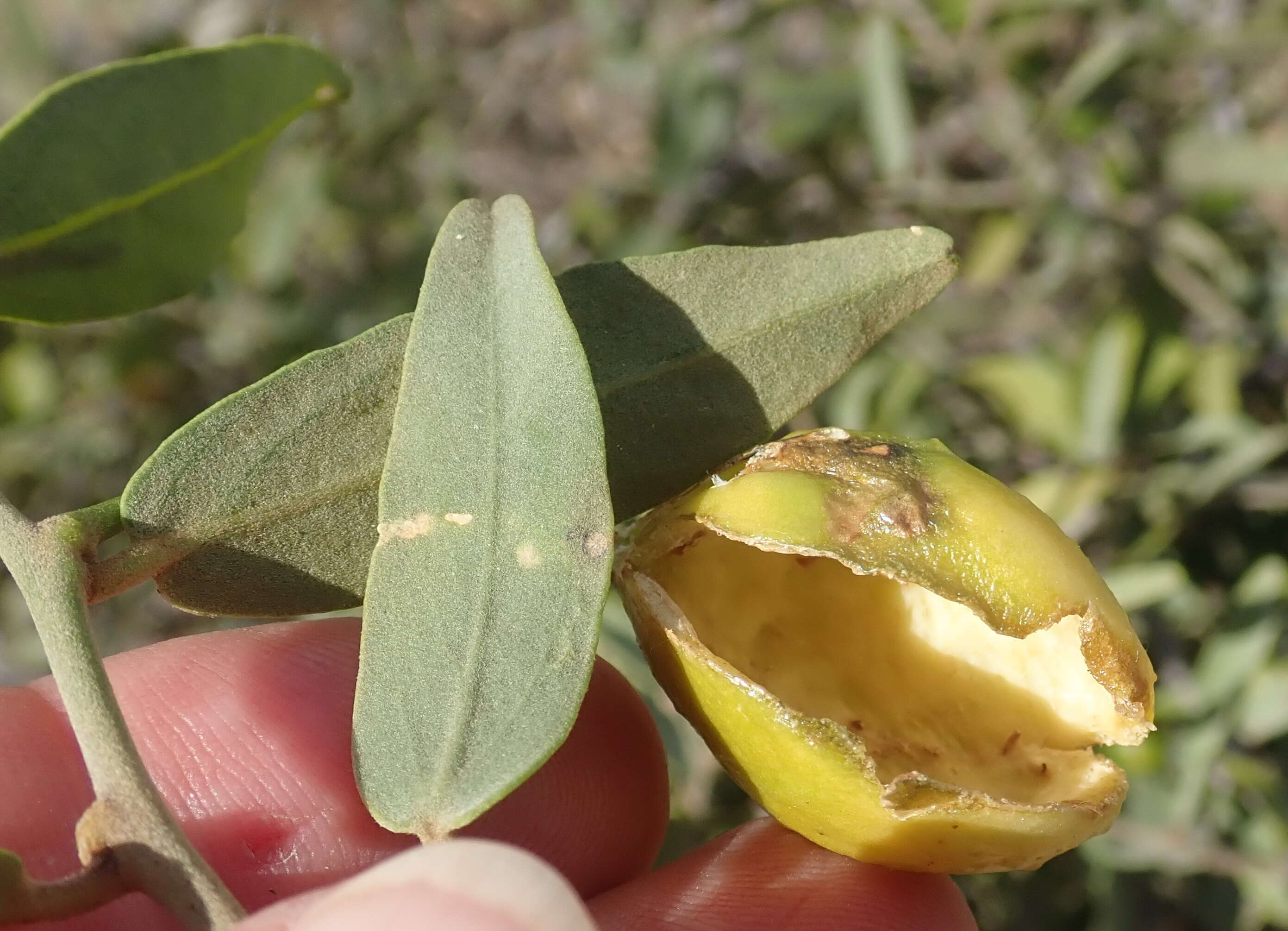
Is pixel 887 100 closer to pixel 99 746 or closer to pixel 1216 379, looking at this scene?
pixel 1216 379

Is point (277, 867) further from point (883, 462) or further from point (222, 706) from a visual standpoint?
point (883, 462)

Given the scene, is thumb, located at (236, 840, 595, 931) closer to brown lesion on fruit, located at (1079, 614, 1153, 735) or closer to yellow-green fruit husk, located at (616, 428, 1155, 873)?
yellow-green fruit husk, located at (616, 428, 1155, 873)

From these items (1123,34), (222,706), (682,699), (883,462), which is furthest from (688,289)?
(1123,34)

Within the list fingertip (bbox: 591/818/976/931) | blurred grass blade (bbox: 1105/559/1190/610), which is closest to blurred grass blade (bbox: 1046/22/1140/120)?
blurred grass blade (bbox: 1105/559/1190/610)

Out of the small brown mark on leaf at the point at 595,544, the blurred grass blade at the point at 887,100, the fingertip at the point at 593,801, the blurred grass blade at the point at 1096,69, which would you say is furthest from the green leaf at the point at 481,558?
the blurred grass blade at the point at 1096,69

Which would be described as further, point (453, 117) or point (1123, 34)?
point (453, 117)

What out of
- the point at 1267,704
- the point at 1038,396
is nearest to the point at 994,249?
the point at 1038,396
